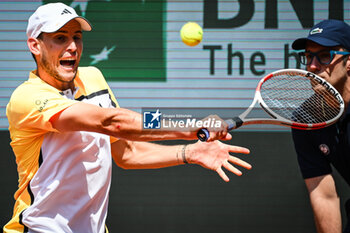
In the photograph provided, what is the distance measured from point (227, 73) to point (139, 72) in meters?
0.93

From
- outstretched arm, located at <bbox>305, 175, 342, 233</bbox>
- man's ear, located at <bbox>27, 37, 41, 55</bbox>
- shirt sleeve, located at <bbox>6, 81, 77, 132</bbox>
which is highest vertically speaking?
man's ear, located at <bbox>27, 37, 41, 55</bbox>

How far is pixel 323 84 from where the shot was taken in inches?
111

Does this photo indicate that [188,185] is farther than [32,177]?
Yes

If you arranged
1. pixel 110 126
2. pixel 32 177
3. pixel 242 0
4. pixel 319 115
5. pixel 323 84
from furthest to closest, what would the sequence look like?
pixel 242 0 → pixel 319 115 → pixel 323 84 → pixel 32 177 → pixel 110 126

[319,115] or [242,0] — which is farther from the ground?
[242,0]

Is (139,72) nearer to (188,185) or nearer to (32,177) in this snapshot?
(188,185)

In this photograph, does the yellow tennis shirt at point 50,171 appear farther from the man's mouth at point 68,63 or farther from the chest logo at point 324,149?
the chest logo at point 324,149

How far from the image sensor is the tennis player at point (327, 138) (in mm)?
2849

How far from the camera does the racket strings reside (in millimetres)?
2954

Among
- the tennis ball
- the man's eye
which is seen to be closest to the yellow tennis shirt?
the man's eye

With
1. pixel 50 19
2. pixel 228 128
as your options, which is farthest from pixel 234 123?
pixel 50 19

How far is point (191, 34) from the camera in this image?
4910 millimetres

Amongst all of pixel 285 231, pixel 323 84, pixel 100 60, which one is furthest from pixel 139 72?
pixel 323 84

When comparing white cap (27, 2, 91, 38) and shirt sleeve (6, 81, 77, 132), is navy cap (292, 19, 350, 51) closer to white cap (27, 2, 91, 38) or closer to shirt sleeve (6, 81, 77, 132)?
white cap (27, 2, 91, 38)
